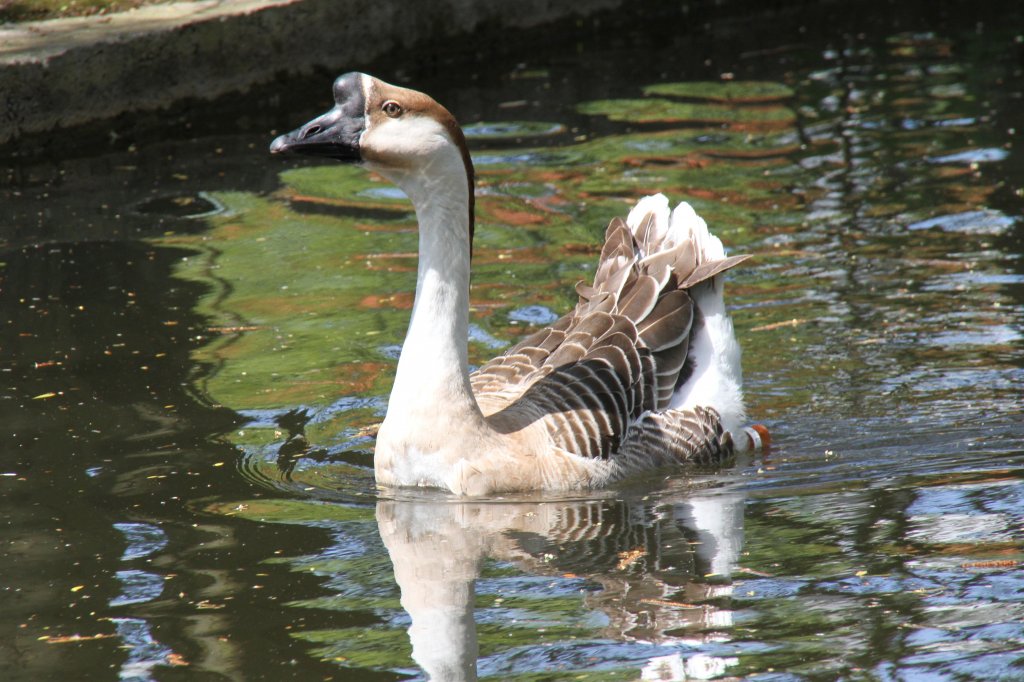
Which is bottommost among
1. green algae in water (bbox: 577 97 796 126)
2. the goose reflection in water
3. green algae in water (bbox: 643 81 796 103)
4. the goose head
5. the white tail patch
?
the goose reflection in water

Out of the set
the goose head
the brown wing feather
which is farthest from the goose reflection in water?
the goose head

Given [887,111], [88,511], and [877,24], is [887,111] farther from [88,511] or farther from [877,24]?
[88,511]

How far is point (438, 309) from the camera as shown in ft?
19.8

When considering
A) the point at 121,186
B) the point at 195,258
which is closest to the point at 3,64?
the point at 121,186

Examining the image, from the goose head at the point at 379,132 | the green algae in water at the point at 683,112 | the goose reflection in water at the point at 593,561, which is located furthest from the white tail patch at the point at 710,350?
the green algae in water at the point at 683,112

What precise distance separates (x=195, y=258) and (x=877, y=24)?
9641mm

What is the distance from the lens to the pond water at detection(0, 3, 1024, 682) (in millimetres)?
4719

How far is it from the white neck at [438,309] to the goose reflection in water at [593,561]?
1.38ft

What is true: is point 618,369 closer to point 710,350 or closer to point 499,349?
point 710,350

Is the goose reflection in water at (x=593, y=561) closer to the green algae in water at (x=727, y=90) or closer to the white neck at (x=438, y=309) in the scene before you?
the white neck at (x=438, y=309)

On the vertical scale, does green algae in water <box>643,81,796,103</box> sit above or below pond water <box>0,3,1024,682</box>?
above

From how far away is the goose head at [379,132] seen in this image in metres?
5.70

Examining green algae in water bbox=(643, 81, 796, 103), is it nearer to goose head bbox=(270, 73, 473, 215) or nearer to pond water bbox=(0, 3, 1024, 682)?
pond water bbox=(0, 3, 1024, 682)

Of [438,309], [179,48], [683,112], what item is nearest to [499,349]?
[438,309]
